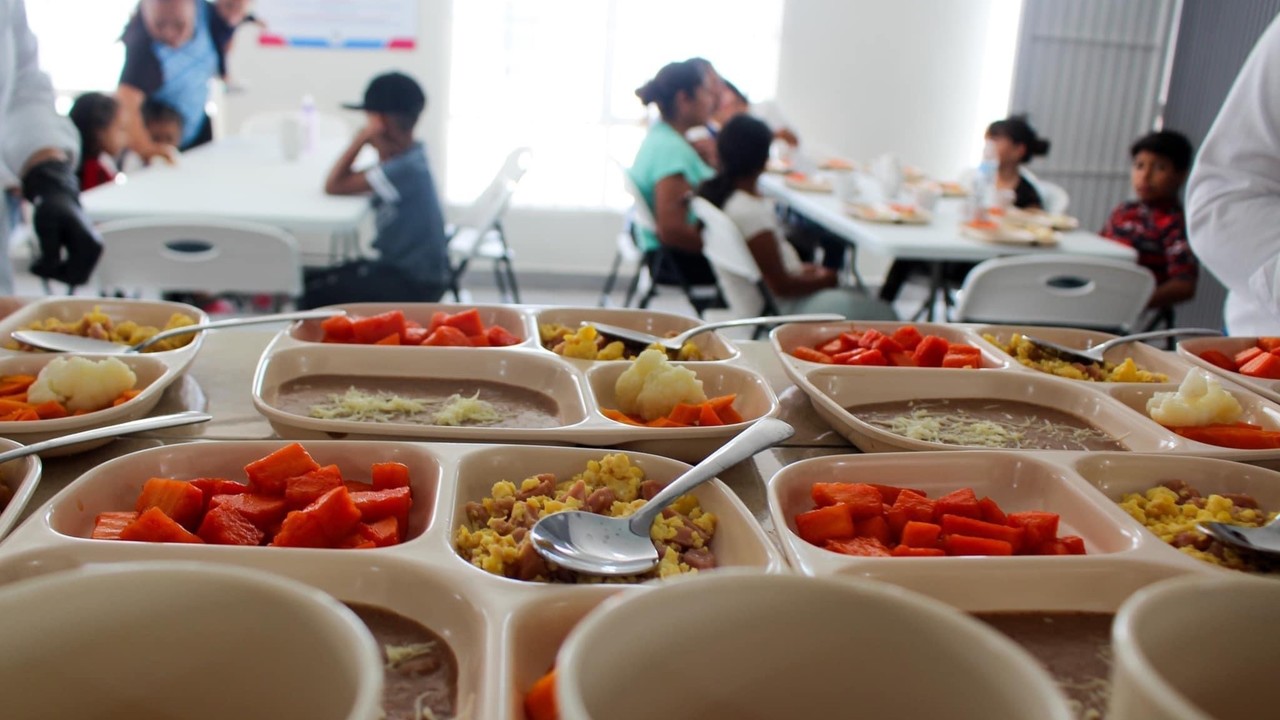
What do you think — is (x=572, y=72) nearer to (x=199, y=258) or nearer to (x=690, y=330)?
(x=199, y=258)

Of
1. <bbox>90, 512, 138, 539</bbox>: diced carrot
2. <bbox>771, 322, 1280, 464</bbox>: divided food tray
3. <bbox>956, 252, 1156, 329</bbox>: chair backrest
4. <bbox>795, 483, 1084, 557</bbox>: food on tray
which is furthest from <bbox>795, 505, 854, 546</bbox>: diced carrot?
<bbox>956, 252, 1156, 329</bbox>: chair backrest

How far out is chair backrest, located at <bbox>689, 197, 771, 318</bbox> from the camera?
3105mm

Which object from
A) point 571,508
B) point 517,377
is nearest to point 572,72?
point 517,377

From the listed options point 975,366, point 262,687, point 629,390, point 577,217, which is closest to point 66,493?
point 262,687

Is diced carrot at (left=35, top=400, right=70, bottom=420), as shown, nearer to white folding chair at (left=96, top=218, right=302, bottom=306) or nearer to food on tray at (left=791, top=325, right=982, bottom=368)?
food on tray at (left=791, top=325, right=982, bottom=368)

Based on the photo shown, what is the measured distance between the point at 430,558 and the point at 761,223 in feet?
8.24

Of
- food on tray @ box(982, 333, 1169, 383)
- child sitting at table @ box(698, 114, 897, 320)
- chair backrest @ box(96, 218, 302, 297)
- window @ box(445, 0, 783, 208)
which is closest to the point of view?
food on tray @ box(982, 333, 1169, 383)

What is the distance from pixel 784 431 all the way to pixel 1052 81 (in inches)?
216

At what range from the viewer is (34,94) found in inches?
82.8

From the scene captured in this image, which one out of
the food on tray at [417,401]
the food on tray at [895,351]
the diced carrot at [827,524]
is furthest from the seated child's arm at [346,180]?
the diced carrot at [827,524]

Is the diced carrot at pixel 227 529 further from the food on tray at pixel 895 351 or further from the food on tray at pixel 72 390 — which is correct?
the food on tray at pixel 895 351

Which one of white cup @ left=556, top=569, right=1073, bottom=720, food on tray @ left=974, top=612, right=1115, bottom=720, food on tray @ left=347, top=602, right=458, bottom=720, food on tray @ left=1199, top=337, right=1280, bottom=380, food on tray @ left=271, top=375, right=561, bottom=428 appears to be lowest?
food on tray @ left=347, top=602, right=458, bottom=720

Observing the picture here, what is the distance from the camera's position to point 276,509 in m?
0.94

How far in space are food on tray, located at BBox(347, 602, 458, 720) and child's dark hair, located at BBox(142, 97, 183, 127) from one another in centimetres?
464
